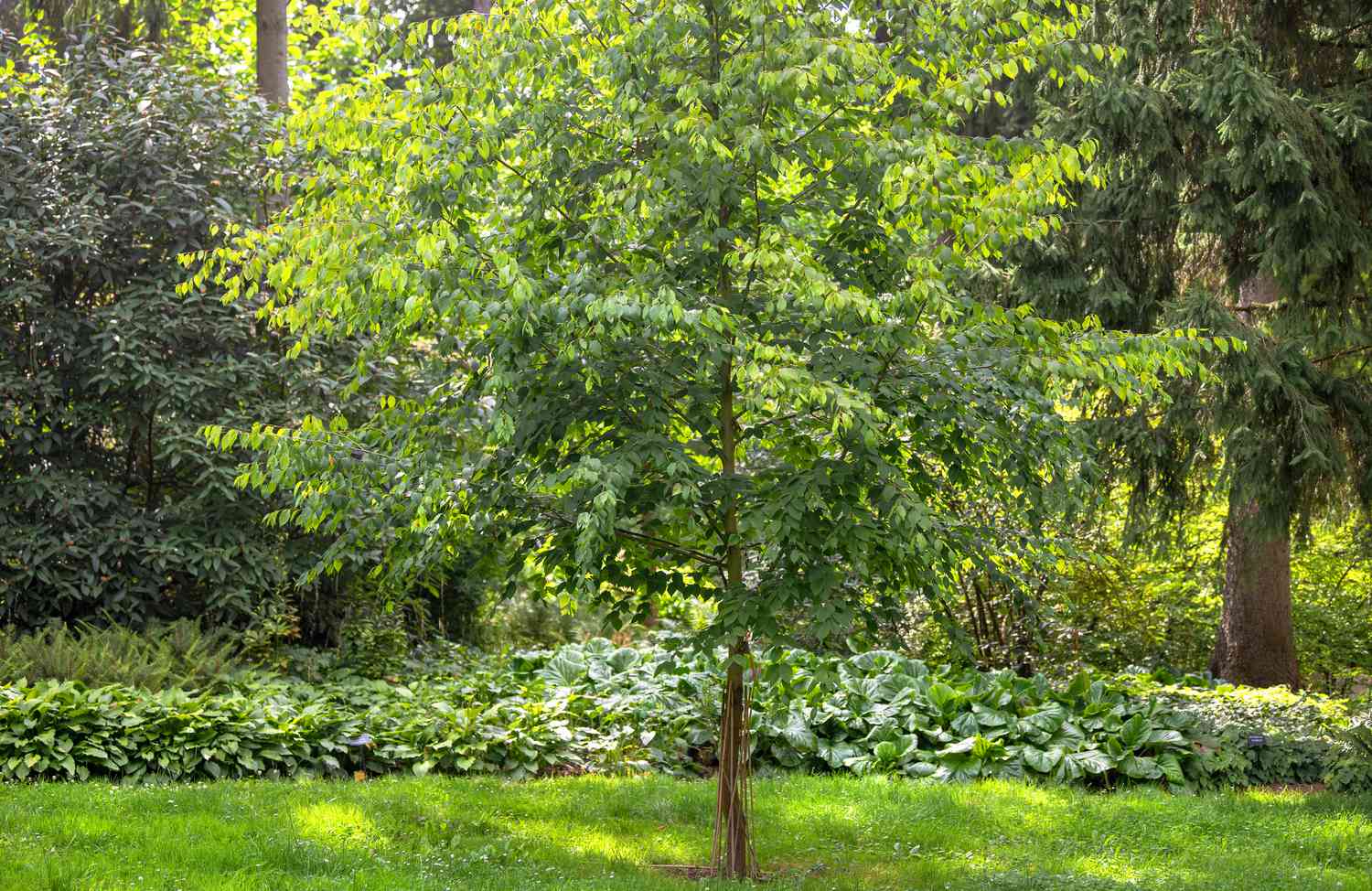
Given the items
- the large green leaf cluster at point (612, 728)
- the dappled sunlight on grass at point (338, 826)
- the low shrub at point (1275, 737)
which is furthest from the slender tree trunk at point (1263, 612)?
the dappled sunlight on grass at point (338, 826)

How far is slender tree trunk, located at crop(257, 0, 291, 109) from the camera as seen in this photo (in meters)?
13.2

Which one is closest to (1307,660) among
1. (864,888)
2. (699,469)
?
(864,888)

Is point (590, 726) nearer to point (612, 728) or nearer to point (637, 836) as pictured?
point (612, 728)

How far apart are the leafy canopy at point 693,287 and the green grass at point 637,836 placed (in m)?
1.37

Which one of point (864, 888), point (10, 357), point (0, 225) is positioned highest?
point (0, 225)

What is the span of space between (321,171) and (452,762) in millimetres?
3933

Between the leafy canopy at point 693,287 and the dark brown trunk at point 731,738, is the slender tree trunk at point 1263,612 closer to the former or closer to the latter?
the leafy canopy at point 693,287

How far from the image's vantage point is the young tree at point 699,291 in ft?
15.9

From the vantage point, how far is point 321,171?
5512 mm

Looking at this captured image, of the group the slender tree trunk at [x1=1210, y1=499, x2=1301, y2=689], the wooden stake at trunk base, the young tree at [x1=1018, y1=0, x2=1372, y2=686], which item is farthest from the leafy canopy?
the slender tree trunk at [x1=1210, y1=499, x2=1301, y2=689]

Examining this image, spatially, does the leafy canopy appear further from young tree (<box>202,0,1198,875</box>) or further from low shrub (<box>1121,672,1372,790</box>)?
low shrub (<box>1121,672,1372,790</box>)

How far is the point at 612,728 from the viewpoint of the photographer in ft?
27.9

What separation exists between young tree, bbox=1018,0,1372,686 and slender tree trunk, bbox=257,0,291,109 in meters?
7.99

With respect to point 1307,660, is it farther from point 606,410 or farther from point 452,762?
point 606,410
